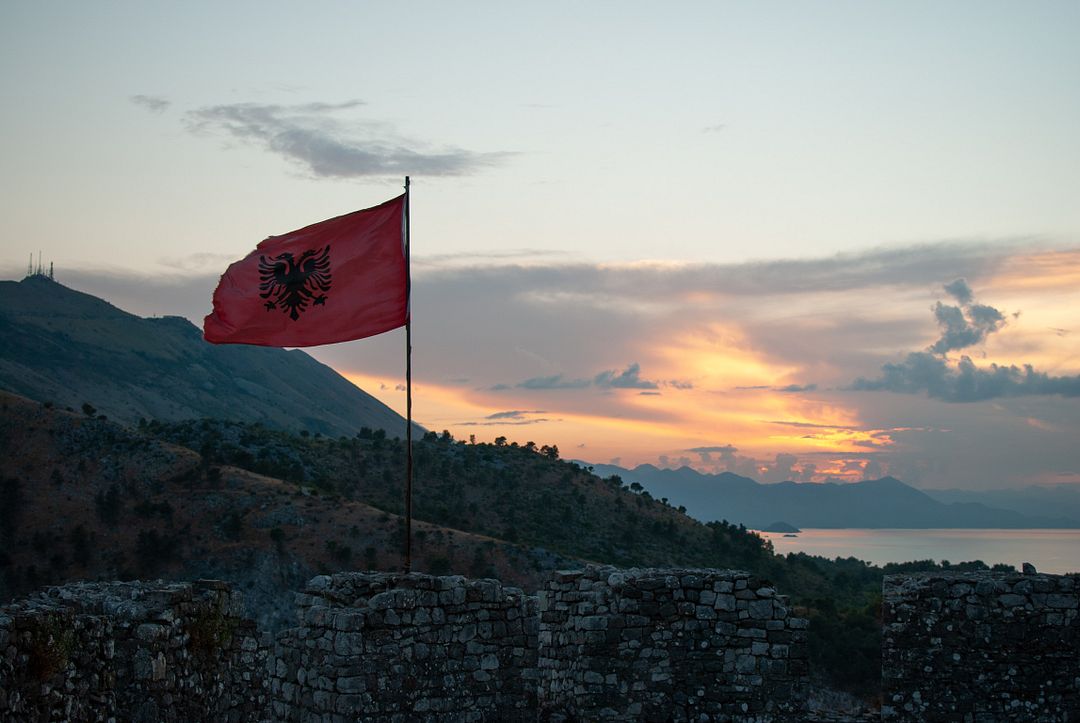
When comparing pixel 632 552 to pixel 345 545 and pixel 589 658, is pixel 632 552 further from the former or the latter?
pixel 589 658

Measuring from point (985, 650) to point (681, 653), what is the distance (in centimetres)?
386

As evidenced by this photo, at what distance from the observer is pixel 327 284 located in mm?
14062

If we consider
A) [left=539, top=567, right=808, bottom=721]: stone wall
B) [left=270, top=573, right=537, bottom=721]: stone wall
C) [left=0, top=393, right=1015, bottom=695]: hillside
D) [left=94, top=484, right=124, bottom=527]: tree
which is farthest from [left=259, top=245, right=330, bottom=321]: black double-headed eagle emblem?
[left=94, top=484, right=124, bottom=527]: tree

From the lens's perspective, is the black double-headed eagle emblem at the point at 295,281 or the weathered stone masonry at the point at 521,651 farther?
the black double-headed eagle emblem at the point at 295,281

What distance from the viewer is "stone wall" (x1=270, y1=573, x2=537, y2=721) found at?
33.3ft

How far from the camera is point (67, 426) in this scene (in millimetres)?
60000

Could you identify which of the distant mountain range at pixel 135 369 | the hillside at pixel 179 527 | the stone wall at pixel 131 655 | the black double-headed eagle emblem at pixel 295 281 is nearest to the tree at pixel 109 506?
the hillside at pixel 179 527

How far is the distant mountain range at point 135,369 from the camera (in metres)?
123

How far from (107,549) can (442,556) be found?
46.7 ft

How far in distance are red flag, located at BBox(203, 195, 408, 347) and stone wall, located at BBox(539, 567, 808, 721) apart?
4.22 meters

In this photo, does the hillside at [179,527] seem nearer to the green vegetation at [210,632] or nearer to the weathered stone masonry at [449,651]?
the green vegetation at [210,632]

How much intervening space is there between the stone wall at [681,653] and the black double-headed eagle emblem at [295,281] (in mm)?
4961

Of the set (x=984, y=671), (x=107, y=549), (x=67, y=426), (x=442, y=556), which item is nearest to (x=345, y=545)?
(x=442, y=556)

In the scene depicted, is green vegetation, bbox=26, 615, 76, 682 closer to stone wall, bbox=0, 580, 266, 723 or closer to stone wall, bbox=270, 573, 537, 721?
stone wall, bbox=0, 580, 266, 723
